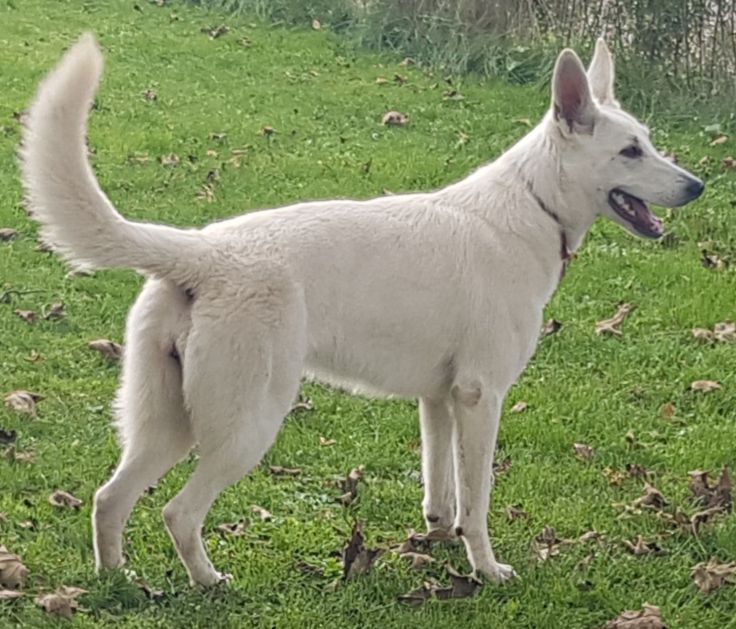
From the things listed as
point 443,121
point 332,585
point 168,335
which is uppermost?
point 168,335

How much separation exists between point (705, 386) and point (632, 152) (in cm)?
178

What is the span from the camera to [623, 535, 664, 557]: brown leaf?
4.44 meters

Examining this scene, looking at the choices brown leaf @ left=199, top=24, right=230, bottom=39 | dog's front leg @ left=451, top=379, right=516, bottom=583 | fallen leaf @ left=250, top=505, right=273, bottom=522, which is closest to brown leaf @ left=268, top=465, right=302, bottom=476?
fallen leaf @ left=250, top=505, right=273, bottom=522

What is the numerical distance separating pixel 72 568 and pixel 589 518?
181 cm

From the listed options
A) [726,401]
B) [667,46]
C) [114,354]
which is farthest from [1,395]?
[667,46]

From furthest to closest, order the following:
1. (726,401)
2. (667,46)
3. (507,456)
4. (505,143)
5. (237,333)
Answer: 1. (667,46)
2. (505,143)
3. (726,401)
4. (507,456)
5. (237,333)

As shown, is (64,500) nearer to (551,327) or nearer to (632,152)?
(632,152)

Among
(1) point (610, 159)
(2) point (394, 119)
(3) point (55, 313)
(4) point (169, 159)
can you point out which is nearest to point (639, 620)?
(1) point (610, 159)

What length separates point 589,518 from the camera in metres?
4.68

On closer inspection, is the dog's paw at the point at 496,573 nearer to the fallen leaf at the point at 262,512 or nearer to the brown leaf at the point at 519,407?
the fallen leaf at the point at 262,512

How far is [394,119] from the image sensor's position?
34.2 feet

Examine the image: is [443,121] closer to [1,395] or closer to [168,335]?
[1,395]

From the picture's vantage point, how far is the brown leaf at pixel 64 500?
4535 millimetres

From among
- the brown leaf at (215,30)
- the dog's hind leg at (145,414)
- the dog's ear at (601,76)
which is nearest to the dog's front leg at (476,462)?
the dog's hind leg at (145,414)
